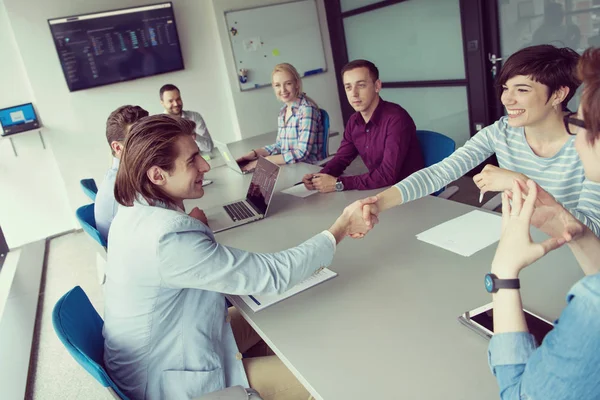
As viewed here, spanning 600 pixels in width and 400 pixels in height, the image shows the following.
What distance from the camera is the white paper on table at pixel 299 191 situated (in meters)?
2.45

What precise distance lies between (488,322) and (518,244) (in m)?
0.30

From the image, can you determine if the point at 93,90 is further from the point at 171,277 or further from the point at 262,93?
the point at 171,277

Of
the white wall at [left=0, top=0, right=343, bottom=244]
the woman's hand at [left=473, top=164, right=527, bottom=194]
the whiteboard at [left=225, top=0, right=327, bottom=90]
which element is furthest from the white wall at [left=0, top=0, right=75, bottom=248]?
the woman's hand at [left=473, top=164, right=527, bottom=194]

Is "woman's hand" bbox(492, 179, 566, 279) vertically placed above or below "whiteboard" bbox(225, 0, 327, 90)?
below

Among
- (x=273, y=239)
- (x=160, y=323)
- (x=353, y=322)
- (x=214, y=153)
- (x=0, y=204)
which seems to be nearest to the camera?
(x=353, y=322)

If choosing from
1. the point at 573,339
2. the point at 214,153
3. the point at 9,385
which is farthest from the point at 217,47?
the point at 573,339

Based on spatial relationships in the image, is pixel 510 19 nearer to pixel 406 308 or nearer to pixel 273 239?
pixel 273 239

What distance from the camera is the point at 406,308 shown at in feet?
4.19

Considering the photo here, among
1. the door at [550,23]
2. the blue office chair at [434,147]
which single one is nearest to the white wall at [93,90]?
the door at [550,23]

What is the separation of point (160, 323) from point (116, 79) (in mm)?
4262

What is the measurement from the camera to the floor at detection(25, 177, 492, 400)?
2.59 m

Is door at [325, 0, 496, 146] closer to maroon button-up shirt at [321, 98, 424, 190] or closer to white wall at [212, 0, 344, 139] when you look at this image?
white wall at [212, 0, 344, 139]

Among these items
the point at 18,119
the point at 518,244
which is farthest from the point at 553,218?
the point at 18,119

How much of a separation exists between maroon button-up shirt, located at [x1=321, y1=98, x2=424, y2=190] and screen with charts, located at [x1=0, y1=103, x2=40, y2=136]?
3.50 m
